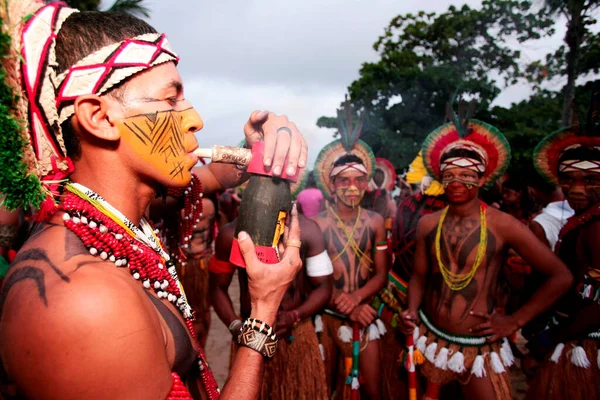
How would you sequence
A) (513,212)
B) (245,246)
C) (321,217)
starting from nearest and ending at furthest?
1. (245,246)
2. (321,217)
3. (513,212)

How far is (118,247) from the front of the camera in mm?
1450

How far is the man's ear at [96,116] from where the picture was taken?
140cm

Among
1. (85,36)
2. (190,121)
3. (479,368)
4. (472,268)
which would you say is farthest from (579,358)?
(85,36)

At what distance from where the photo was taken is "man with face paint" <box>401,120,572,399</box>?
345cm

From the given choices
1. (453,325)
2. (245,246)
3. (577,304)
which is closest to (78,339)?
(245,246)

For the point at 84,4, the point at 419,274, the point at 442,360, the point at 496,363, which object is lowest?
the point at 442,360

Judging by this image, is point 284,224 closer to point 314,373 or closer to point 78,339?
point 78,339

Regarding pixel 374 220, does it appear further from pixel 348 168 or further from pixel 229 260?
pixel 229 260

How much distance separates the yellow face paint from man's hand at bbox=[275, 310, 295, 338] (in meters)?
2.22

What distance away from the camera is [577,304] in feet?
11.5

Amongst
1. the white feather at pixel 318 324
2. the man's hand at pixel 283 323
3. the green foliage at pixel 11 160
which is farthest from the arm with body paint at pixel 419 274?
the green foliage at pixel 11 160

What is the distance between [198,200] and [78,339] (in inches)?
51.9

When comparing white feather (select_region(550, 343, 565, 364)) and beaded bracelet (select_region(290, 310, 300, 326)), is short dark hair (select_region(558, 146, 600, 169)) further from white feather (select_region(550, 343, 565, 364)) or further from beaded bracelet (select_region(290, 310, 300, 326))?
beaded bracelet (select_region(290, 310, 300, 326))

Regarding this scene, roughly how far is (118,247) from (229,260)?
144 cm
